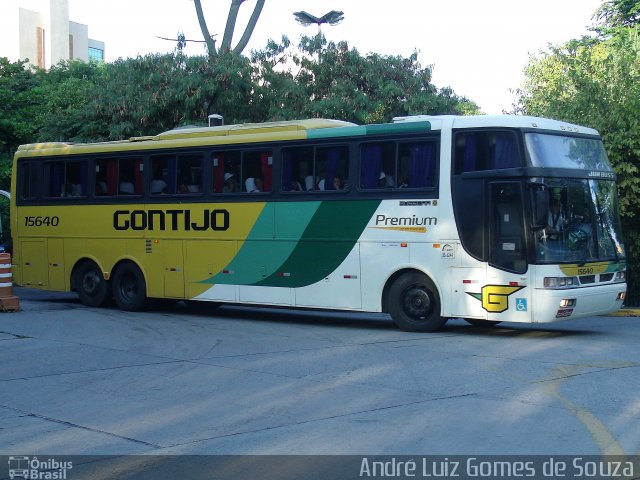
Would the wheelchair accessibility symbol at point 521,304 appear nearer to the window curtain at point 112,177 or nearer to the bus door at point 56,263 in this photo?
the window curtain at point 112,177

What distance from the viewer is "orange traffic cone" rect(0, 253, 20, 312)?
17.6 metres

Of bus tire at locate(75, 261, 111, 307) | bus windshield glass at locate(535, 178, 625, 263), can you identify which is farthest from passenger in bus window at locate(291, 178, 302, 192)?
bus tire at locate(75, 261, 111, 307)

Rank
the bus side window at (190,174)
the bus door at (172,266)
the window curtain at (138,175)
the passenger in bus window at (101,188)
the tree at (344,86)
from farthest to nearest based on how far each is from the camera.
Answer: the tree at (344,86), the passenger in bus window at (101,188), the window curtain at (138,175), the bus door at (172,266), the bus side window at (190,174)

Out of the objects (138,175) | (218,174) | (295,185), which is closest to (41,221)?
(138,175)

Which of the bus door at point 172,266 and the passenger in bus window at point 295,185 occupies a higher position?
the passenger in bus window at point 295,185

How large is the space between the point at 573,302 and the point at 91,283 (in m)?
11.0

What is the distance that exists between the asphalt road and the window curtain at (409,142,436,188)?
259 centimetres

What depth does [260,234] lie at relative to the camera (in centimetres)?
1689

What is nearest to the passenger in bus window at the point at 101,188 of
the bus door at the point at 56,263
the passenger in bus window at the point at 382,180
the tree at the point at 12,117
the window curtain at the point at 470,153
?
Answer: the bus door at the point at 56,263

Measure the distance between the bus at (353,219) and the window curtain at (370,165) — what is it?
0.03m

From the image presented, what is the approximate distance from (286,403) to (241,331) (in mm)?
6537

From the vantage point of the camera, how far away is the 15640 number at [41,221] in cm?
2027

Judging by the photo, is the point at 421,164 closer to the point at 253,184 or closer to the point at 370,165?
the point at 370,165

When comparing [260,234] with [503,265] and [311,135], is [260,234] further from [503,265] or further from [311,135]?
[503,265]
